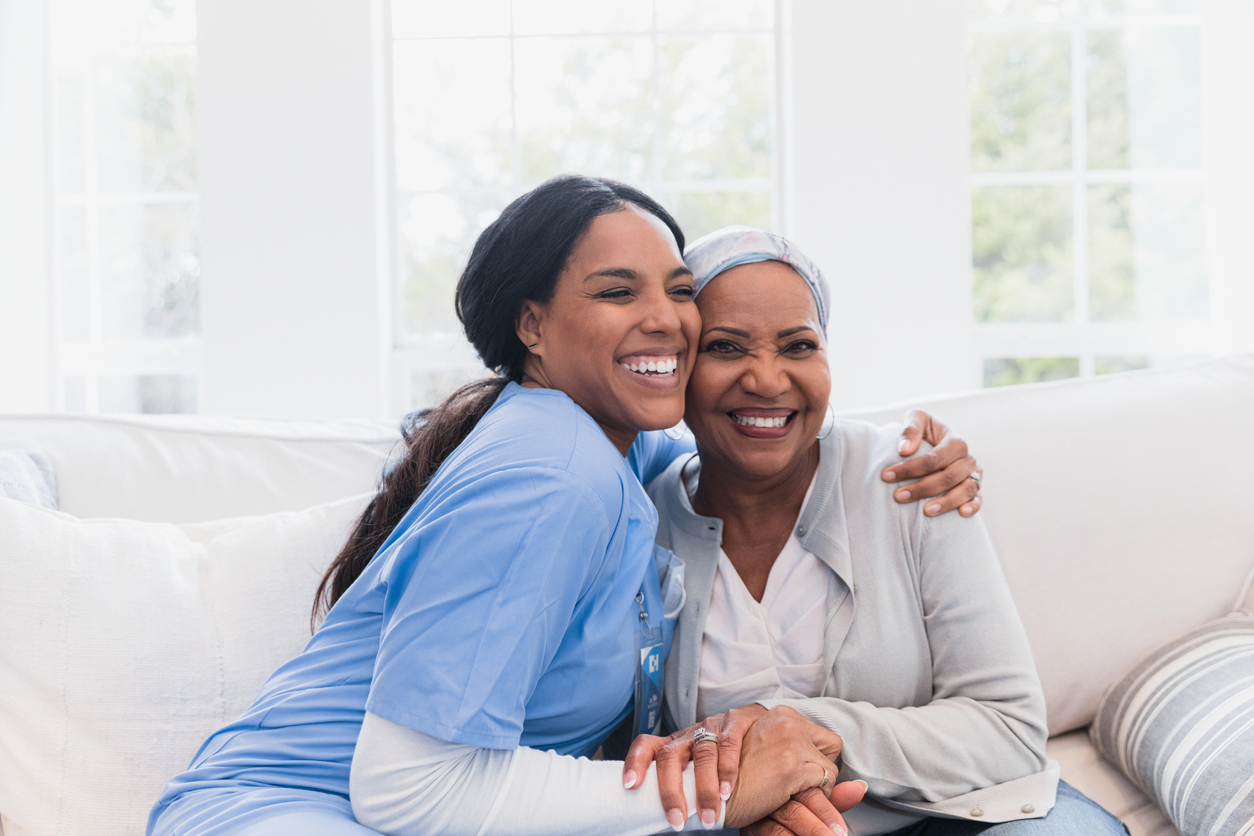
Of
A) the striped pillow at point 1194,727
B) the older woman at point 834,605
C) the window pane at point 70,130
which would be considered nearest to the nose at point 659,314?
the older woman at point 834,605

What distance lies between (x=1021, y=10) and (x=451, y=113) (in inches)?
80.0

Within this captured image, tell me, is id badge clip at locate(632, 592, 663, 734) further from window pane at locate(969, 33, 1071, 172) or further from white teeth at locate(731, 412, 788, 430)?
window pane at locate(969, 33, 1071, 172)

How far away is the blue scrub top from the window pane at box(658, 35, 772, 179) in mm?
2107

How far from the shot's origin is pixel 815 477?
1.45 m

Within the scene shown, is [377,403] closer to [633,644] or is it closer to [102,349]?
[102,349]

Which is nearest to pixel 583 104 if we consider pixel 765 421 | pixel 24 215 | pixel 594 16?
pixel 594 16

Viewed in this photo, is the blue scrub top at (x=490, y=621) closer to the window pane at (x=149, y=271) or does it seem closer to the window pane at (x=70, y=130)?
the window pane at (x=149, y=271)

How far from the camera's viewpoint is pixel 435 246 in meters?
3.22

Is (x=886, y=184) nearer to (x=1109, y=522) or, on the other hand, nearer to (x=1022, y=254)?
(x=1022, y=254)

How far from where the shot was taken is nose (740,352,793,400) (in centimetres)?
132

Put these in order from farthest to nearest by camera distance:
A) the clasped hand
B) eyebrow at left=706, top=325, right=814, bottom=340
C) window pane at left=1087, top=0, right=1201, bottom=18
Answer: window pane at left=1087, top=0, right=1201, bottom=18, eyebrow at left=706, top=325, right=814, bottom=340, the clasped hand

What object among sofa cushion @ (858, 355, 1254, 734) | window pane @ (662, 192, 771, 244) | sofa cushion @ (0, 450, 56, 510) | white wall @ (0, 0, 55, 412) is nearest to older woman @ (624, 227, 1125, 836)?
sofa cushion @ (858, 355, 1254, 734)

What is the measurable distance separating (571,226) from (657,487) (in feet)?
1.75

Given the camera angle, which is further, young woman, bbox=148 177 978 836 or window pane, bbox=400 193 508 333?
window pane, bbox=400 193 508 333
